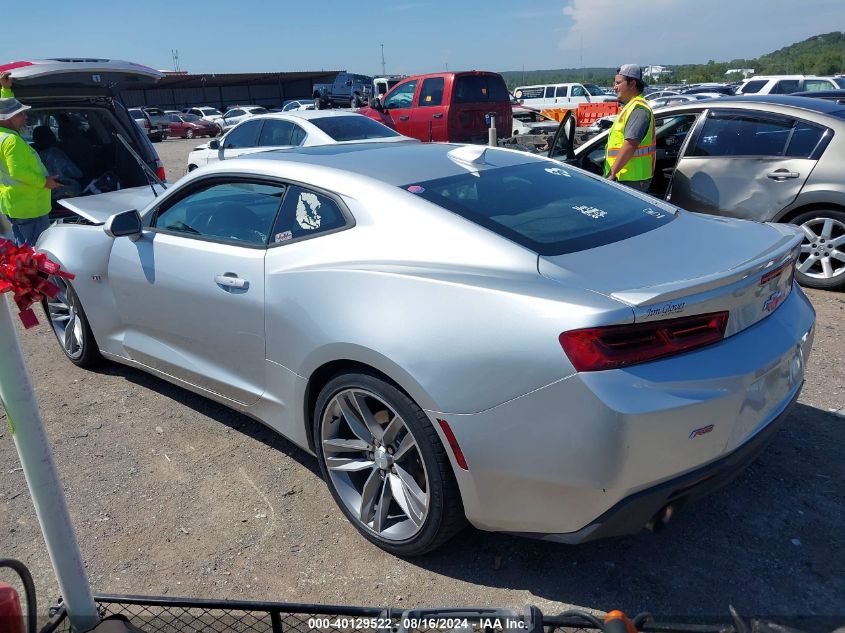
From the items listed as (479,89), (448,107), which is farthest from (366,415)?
(479,89)

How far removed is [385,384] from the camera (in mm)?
2570

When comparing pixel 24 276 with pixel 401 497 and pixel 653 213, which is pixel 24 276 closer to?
pixel 401 497

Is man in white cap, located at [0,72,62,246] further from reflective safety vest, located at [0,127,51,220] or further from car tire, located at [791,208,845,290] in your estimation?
car tire, located at [791,208,845,290]

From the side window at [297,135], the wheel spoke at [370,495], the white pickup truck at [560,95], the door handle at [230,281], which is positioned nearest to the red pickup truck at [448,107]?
the side window at [297,135]

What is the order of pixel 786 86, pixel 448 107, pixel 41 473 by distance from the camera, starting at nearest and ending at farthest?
pixel 41 473, pixel 448 107, pixel 786 86

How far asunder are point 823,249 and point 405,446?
4.68m

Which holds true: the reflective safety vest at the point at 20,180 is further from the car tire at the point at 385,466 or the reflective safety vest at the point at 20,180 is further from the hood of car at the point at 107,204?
the car tire at the point at 385,466

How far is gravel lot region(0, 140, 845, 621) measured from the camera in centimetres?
257

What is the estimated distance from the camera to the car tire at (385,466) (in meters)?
2.50

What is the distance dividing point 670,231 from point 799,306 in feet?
1.94

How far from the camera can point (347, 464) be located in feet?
9.63

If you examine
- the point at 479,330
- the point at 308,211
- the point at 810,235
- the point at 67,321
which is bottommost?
the point at 67,321

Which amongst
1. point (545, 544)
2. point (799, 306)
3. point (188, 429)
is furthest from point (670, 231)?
point (188, 429)

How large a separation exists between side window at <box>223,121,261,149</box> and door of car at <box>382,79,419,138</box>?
13.6 feet
